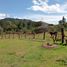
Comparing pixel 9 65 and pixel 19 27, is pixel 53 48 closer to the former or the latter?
pixel 9 65

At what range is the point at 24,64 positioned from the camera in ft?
52.7

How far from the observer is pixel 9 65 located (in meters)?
15.6

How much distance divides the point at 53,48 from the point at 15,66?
10.0 metres

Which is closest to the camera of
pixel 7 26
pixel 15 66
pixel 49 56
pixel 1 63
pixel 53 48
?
pixel 15 66

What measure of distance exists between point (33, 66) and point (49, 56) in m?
4.51

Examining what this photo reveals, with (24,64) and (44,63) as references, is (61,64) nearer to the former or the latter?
(44,63)

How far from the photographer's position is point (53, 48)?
2431 centimetres

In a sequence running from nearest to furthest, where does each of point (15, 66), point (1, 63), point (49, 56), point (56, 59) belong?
point (15, 66) → point (1, 63) → point (56, 59) → point (49, 56)

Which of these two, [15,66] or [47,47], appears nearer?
[15,66]

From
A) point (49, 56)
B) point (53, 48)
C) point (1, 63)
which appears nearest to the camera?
point (1, 63)

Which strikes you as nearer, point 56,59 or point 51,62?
point 51,62

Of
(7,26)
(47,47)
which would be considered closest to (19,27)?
(7,26)

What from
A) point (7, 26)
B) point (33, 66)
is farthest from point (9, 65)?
point (7, 26)

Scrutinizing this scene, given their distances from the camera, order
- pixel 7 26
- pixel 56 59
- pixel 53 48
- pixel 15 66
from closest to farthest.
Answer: pixel 15 66, pixel 56 59, pixel 53 48, pixel 7 26
